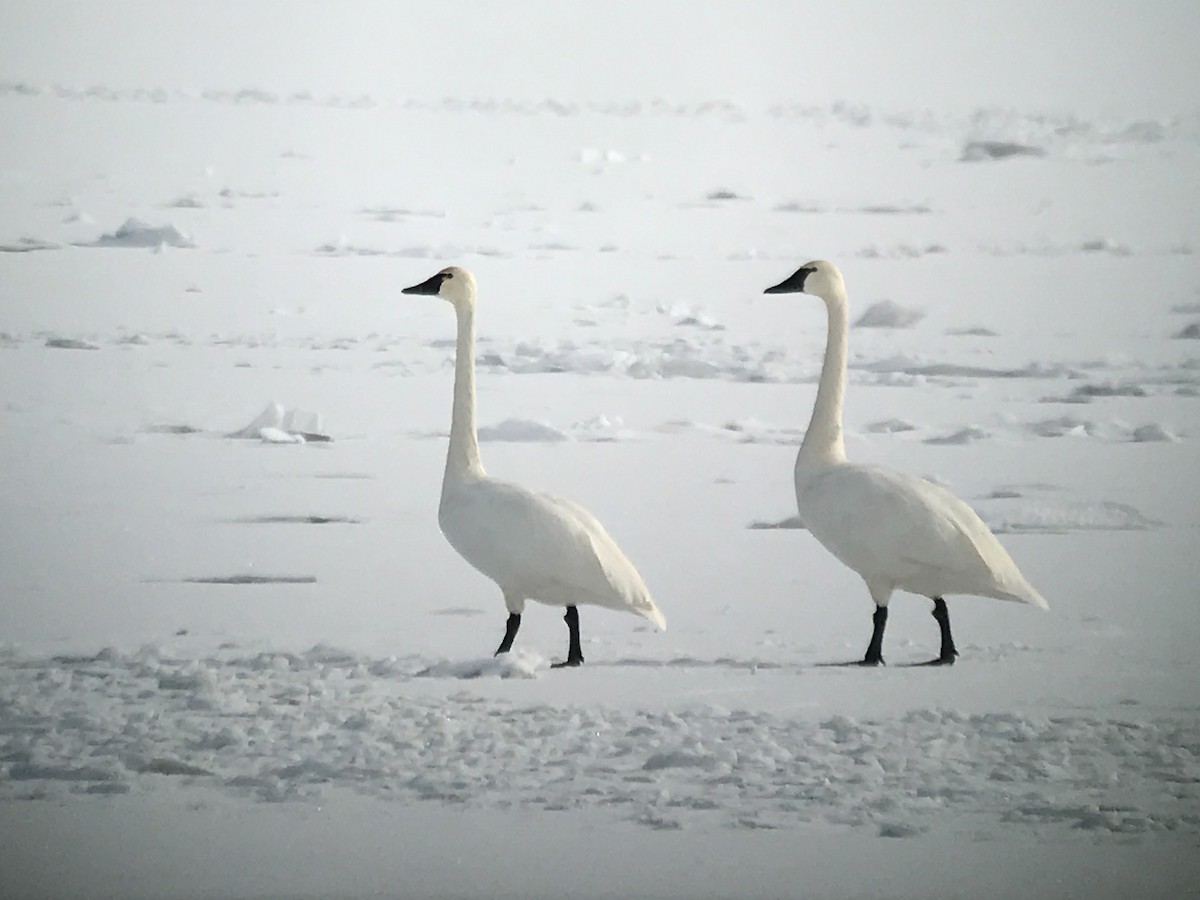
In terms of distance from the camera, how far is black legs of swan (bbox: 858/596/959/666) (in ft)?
8.27

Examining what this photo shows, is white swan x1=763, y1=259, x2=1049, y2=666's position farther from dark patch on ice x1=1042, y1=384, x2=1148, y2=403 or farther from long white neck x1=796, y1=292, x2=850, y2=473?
dark patch on ice x1=1042, y1=384, x2=1148, y2=403

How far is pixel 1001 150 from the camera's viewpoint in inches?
102

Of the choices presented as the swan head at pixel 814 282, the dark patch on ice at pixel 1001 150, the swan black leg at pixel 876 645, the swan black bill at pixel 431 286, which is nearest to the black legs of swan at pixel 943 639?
Result: the swan black leg at pixel 876 645

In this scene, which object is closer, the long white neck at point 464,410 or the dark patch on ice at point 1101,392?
the long white neck at point 464,410

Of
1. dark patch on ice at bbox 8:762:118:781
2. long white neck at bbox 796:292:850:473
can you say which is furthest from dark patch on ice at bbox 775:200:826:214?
dark patch on ice at bbox 8:762:118:781

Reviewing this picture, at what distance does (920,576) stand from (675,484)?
1.36ft

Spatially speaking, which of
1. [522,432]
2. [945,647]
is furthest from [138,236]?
[945,647]

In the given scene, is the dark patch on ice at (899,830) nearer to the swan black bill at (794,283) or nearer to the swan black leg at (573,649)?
the swan black leg at (573,649)

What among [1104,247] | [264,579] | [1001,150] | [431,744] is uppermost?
[1001,150]

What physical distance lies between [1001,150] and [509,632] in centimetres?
112

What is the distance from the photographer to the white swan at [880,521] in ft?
8.02

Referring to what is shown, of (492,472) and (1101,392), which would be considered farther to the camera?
(1101,392)

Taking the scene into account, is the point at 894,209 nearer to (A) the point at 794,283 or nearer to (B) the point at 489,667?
(A) the point at 794,283

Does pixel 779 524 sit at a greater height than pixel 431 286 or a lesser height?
lesser
